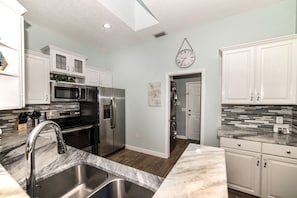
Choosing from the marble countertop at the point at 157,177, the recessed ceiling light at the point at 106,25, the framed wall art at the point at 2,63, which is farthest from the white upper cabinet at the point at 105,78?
the marble countertop at the point at 157,177

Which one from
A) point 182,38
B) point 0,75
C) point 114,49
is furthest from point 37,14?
point 182,38

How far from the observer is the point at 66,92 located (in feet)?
9.34

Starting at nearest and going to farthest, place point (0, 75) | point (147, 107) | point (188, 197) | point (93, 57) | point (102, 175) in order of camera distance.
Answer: point (188, 197), point (102, 175), point (0, 75), point (147, 107), point (93, 57)

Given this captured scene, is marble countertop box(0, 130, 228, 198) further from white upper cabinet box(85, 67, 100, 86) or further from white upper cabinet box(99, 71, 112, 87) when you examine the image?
white upper cabinet box(99, 71, 112, 87)

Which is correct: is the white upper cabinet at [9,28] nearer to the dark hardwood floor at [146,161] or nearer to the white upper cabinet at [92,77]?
the white upper cabinet at [92,77]

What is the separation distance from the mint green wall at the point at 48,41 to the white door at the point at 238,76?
336 cm

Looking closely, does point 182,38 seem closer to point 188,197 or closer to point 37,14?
point 37,14

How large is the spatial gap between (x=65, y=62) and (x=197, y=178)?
10.5ft

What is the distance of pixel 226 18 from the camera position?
2514 millimetres

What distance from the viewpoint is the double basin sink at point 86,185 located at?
88cm

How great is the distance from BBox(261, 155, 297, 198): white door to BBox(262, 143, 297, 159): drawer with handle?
0.17 feet

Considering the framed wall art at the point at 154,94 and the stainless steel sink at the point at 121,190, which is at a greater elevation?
the framed wall art at the point at 154,94

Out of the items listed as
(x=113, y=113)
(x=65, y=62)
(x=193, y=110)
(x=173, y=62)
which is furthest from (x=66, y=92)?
(x=193, y=110)

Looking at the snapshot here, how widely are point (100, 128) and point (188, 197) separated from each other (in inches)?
108
